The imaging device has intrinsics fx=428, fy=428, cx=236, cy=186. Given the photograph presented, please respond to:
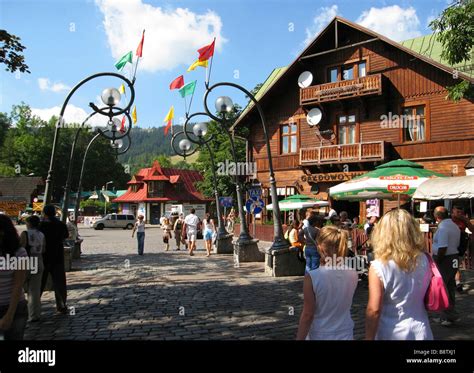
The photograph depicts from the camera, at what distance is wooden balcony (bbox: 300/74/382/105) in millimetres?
22391

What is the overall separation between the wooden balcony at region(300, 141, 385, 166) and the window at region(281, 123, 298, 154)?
6.27ft

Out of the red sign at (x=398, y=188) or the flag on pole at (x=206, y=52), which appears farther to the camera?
the flag on pole at (x=206, y=52)

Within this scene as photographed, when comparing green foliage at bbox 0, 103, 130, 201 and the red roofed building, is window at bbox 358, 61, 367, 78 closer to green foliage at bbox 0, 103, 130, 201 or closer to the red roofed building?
the red roofed building

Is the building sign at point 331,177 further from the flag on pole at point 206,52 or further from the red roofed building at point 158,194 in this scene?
the red roofed building at point 158,194

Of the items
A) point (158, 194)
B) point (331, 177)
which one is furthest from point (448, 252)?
point (158, 194)

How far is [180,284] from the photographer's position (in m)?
9.64

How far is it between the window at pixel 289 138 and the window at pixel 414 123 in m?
6.72

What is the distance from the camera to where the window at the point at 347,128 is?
24.4m

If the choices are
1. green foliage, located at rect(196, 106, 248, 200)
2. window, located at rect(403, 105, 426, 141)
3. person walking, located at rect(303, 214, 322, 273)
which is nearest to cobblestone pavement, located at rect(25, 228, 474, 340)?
person walking, located at rect(303, 214, 322, 273)

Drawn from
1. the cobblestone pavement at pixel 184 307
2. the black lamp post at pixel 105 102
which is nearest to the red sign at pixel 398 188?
the cobblestone pavement at pixel 184 307

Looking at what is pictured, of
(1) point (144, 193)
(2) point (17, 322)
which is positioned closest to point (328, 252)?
(2) point (17, 322)

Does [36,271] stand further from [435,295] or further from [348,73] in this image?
[348,73]
